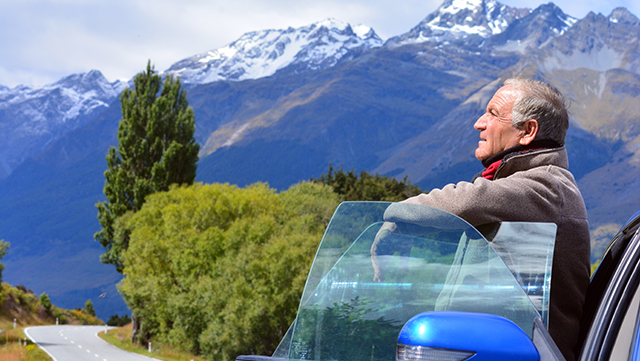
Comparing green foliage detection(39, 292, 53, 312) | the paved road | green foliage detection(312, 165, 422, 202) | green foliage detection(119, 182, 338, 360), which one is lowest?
the paved road

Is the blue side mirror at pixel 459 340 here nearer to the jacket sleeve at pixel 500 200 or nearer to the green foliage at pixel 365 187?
the jacket sleeve at pixel 500 200

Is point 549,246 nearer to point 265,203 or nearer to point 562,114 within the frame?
point 562,114

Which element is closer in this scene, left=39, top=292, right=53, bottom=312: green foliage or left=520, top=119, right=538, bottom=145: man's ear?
left=520, top=119, right=538, bottom=145: man's ear

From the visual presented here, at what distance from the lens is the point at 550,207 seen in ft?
5.36

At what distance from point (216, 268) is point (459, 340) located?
128 feet

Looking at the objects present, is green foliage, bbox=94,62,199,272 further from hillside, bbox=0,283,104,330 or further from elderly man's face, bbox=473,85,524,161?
elderly man's face, bbox=473,85,524,161

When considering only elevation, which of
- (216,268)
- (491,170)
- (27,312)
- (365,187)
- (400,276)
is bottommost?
(27,312)

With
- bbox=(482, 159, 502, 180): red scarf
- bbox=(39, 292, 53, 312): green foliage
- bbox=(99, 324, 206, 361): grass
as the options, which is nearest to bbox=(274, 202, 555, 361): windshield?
bbox=(482, 159, 502, 180): red scarf

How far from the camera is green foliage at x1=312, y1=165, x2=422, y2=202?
62.2 m

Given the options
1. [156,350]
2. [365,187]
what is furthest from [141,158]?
[365,187]

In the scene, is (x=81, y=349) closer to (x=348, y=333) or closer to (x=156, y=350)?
(x=156, y=350)

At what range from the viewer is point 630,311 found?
1.43 m

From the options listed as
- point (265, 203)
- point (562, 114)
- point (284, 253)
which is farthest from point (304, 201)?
point (562, 114)

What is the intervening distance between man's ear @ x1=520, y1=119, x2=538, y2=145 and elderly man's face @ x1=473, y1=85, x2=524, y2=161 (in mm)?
14
